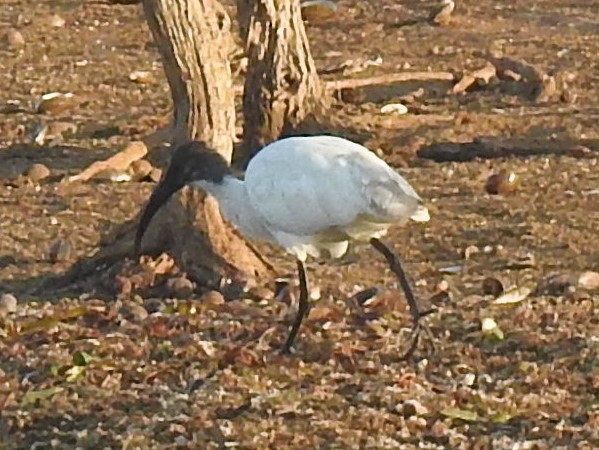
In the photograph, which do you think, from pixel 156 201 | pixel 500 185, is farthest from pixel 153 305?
pixel 500 185

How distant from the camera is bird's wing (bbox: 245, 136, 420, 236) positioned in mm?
4797

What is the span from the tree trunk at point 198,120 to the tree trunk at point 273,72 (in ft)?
6.08

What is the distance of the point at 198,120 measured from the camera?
5.57 meters

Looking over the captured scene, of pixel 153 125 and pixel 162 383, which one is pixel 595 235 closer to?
pixel 162 383

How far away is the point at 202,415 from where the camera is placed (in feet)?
14.6

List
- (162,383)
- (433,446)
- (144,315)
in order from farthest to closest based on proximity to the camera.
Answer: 1. (144,315)
2. (162,383)
3. (433,446)

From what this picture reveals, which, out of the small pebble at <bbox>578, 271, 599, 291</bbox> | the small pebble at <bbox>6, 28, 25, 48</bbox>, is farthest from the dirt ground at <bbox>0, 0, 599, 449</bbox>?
the small pebble at <bbox>6, 28, 25, 48</bbox>

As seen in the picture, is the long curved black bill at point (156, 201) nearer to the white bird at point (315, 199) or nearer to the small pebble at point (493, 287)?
the white bird at point (315, 199)

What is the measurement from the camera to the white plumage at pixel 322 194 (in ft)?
15.7

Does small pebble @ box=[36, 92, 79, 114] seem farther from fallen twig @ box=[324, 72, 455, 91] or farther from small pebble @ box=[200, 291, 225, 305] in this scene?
small pebble @ box=[200, 291, 225, 305]

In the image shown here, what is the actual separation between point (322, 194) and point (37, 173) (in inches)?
130

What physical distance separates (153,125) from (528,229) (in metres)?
2.85

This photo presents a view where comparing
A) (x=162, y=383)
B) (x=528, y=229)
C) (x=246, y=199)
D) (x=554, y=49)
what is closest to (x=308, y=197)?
(x=246, y=199)

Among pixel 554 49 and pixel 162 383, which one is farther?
pixel 554 49
